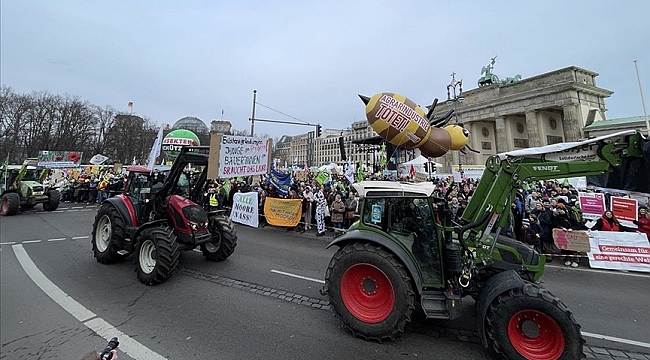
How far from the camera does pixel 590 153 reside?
10.4ft

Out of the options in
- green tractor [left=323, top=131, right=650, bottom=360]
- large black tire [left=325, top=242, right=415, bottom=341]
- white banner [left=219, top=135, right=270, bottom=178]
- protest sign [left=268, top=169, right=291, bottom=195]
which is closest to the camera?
green tractor [left=323, top=131, right=650, bottom=360]

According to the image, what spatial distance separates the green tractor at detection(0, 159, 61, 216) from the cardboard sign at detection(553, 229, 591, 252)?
74.5ft

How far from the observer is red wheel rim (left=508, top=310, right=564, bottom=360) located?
2938 mm

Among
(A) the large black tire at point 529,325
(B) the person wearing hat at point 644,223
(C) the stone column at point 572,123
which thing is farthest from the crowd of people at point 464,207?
(C) the stone column at point 572,123

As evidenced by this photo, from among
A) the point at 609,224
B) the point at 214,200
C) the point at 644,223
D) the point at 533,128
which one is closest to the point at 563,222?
the point at 609,224

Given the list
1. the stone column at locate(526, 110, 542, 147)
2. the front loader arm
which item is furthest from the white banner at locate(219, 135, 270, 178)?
the stone column at locate(526, 110, 542, 147)

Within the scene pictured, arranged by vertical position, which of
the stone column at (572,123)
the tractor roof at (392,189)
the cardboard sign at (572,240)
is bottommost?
the cardboard sign at (572,240)

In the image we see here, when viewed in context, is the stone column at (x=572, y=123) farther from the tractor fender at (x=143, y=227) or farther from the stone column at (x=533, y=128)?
Answer: the tractor fender at (x=143, y=227)

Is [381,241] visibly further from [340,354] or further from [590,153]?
[590,153]

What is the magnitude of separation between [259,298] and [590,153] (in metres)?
5.22

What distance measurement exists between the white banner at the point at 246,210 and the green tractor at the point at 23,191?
35.6 ft

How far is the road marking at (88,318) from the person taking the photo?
3.22m

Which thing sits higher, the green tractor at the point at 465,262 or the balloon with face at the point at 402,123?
the balloon with face at the point at 402,123

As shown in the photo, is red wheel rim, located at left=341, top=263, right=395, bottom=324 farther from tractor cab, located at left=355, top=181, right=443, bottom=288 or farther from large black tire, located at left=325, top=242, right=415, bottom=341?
tractor cab, located at left=355, top=181, right=443, bottom=288
